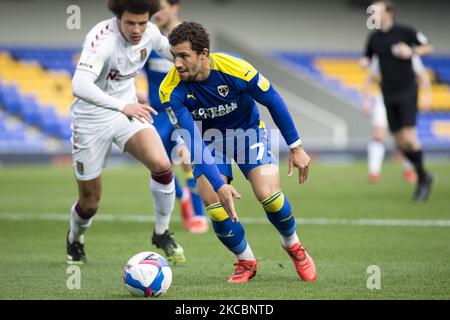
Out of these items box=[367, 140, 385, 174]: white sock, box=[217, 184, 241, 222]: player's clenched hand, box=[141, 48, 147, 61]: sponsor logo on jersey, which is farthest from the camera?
box=[367, 140, 385, 174]: white sock

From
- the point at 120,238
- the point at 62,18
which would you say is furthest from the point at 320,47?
the point at 120,238

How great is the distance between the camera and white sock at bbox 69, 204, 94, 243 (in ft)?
25.8

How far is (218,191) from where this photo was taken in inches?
244

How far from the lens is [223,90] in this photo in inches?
262

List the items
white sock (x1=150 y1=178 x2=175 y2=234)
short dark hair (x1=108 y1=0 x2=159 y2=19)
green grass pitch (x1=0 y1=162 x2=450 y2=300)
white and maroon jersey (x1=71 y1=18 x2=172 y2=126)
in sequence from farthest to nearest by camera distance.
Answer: white sock (x1=150 y1=178 x2=175 y2=234) → white and maroon jersey (x1=71 y1=18 x2=172 y2=126) → short dark hair (x1=108 y1=0 x2=159 y2=19) → green grass pitch (x1=0 y1=162 x2=450 y2=300)

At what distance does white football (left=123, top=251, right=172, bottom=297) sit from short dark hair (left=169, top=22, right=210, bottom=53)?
1.55 meters

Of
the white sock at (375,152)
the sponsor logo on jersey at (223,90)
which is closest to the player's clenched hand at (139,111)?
the sponsor logo on jersey at (223,90)

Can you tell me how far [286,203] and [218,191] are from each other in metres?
0.78

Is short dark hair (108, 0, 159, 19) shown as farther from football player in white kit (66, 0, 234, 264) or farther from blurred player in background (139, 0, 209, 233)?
blurred player in background (139, 0, 209, 233)

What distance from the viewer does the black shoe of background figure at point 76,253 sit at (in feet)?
25.8

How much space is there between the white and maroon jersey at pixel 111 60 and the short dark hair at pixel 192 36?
1.01 m

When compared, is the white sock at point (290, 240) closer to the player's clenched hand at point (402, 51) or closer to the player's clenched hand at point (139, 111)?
the player's clenched hand at point (139, 111)

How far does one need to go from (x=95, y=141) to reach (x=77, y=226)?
77 centimetres

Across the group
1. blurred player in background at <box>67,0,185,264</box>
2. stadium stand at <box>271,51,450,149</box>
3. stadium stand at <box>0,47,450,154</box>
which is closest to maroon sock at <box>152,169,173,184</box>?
blurred player in background at <box>67,0,185,264</box>
